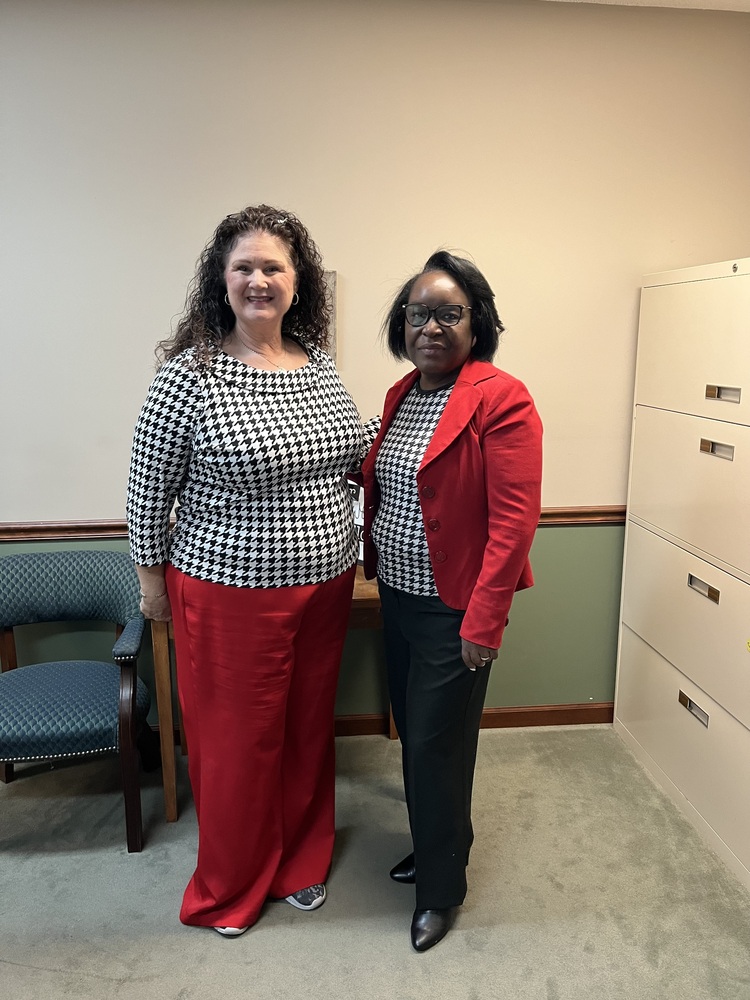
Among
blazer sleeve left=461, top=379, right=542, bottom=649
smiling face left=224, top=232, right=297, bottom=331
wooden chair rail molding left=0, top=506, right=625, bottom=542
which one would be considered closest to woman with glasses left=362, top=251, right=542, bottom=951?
blazer sleeve left=461, top=379, right=542, bottom=649

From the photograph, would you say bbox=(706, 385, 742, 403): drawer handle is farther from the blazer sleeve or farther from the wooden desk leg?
the wooden desk leg

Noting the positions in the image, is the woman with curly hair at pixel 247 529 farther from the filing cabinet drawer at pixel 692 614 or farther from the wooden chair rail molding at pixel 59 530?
the filing cabinet drawer at pixel 692 614

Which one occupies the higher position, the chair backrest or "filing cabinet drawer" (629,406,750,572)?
"filing cabinet drawer" (629,406,750,572)

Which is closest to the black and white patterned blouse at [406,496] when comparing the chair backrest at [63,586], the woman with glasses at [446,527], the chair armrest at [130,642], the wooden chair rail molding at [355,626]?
the woman with glasses at [446,527]

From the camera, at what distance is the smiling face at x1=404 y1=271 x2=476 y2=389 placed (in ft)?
5.62

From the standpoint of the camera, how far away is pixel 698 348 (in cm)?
233

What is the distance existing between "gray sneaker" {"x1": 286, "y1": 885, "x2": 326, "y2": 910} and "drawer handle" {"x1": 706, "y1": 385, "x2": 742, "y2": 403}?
5.53ft

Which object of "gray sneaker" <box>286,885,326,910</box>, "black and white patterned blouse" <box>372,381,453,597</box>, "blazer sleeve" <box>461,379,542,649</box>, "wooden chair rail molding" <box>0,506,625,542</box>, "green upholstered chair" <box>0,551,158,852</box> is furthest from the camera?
"wooden chair rail molding" <box>0,506,625,542</box>

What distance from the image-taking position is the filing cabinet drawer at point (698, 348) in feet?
7.00

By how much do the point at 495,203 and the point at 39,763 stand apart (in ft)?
7.77

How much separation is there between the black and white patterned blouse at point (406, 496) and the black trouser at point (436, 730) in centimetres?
6

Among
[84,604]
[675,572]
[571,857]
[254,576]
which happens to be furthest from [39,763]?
[675,572]

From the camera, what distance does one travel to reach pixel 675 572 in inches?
97.9

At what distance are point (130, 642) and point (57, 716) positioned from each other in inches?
10.4
